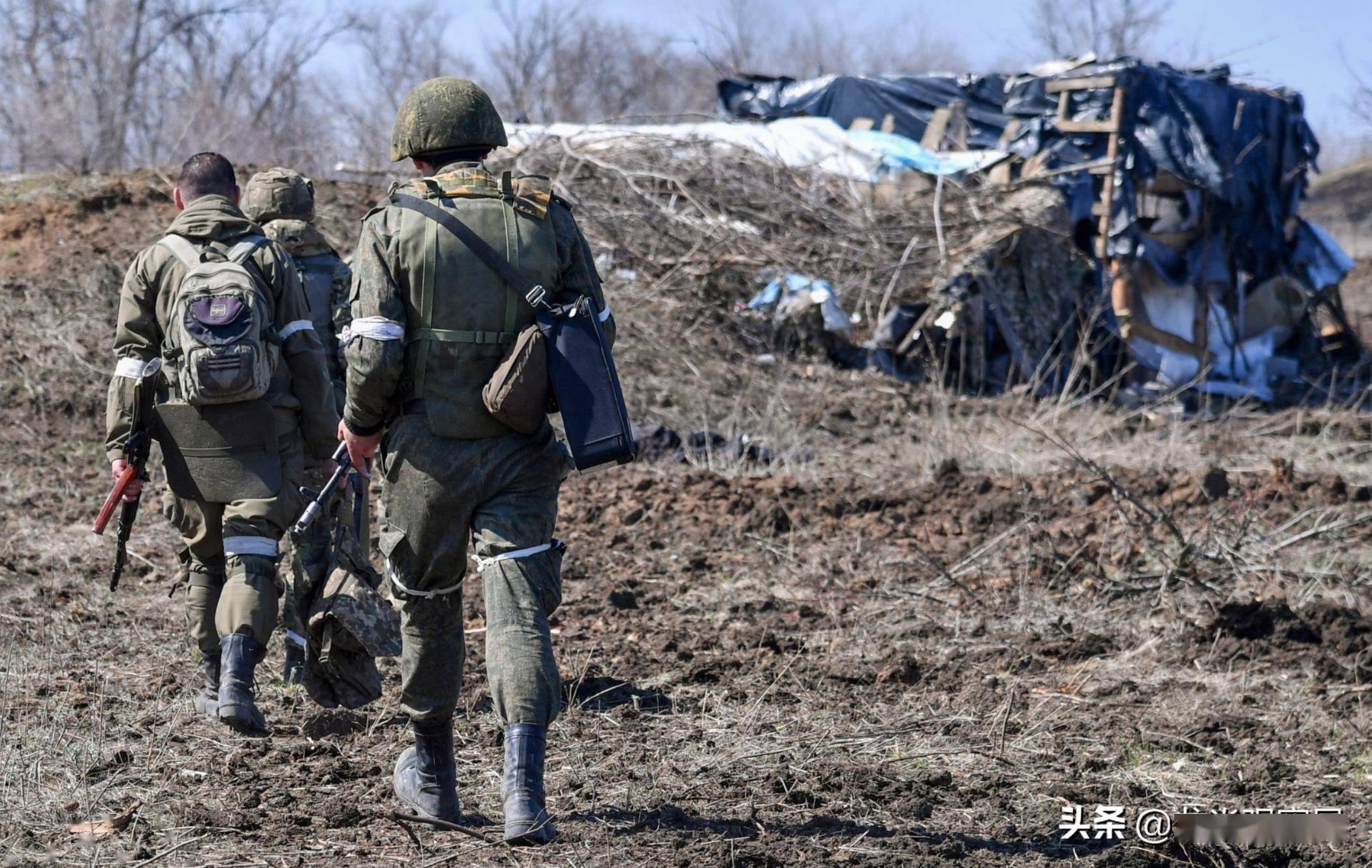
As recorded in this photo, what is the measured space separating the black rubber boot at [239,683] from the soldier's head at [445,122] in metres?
1.62

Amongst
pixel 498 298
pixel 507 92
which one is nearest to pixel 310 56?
pixel 507 92

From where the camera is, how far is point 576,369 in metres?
3.12

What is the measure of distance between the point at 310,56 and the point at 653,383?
53.1 ft

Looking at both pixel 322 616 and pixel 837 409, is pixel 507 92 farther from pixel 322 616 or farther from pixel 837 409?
pixel 322 616

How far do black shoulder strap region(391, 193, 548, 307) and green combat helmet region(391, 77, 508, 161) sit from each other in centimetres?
19

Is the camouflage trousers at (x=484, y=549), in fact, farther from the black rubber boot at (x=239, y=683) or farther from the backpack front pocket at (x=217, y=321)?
the backpack front pocket at (x=217, y=321)

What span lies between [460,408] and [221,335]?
1232mm

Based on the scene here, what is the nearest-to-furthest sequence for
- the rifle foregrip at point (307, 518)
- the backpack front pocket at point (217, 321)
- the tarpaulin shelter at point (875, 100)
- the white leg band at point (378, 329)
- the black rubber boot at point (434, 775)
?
the white leg band at point (378, 329) → the black rubber boot at point (434, 775) → the rifle foregrip at point (307, 518) → the backpack front pocket at point (217, 321) → the tarpaulin shelter at point (875, 100)

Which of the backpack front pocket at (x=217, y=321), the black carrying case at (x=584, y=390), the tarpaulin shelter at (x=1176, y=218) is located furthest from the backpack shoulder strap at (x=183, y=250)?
the tarpaulin shelter at (x=1176, y=218)

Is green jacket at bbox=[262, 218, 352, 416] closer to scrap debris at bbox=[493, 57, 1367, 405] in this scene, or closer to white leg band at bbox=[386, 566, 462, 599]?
white leg band at bbox=[386, 566, 462, 599]

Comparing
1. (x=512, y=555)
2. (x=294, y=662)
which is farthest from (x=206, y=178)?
(x=512, y=555)

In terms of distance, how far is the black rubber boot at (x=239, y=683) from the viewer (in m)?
3.79

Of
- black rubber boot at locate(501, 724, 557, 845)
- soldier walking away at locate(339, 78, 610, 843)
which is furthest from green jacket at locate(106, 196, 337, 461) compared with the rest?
black rubber boot at locate(501, 724, 557, 845)

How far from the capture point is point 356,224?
11391 millimetres
